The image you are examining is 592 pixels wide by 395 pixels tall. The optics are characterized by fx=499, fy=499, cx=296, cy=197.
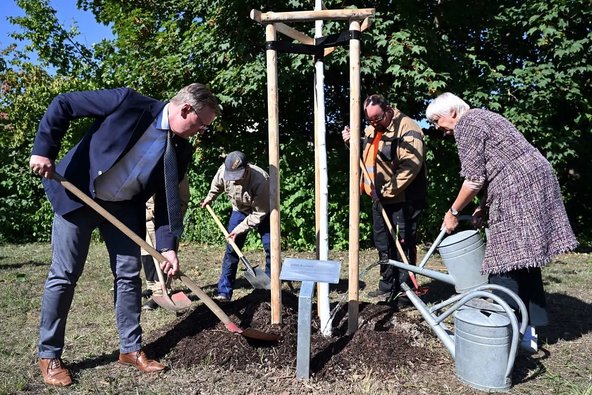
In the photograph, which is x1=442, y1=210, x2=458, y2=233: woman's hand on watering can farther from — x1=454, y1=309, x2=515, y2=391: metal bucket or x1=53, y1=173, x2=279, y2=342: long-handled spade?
x1=53, y1=173, x2=279, y2=342: long-handled spade

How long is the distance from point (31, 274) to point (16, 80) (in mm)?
7482

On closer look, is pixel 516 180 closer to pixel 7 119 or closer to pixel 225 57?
pixel 225 57

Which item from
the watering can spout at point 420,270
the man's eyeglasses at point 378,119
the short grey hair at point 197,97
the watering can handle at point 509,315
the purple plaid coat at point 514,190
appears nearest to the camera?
the watering can handle at point 509,315

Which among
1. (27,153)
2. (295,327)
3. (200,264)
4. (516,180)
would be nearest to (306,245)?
(200,264)

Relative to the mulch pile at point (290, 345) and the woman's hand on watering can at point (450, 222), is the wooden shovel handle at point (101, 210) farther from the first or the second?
the woman's hand on watering can at point (450, 222)

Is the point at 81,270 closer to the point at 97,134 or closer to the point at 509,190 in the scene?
the point at 97,134

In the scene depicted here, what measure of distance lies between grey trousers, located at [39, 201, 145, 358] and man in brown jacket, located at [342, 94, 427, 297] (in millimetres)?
2378

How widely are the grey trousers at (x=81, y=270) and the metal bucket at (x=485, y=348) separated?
6.77 ft

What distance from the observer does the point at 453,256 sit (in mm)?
3566

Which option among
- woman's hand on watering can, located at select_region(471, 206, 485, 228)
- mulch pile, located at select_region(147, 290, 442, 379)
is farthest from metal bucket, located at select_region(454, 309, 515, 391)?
woman's hand on watering can, located at select_region(471, 206, 485, 228)

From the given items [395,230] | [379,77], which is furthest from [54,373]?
[379,77]

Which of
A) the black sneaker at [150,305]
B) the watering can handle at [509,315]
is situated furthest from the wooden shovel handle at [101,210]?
the watering can handle at [509,315]

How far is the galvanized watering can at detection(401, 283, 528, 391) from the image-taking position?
9.37 feet

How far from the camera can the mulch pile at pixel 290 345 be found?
3.20 meters
